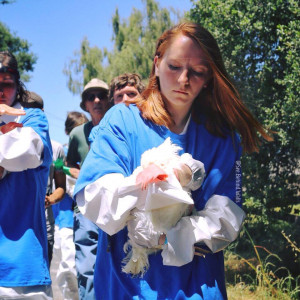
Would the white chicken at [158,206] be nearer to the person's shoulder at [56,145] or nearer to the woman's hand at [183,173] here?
the woman's hand at [183,173]

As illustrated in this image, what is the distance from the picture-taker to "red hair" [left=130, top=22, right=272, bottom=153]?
257 cm

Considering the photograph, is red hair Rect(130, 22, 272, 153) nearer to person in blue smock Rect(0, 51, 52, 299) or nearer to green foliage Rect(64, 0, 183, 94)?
person in blue smock Rect(0, 51, 52, 299)

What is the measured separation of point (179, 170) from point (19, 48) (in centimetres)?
2530

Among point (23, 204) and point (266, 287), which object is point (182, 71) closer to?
point (23, 204)

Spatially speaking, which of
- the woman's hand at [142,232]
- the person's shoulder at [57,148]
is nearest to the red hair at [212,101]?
the woman's hand at [142,232]

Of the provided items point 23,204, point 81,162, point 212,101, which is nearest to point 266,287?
point 81,162

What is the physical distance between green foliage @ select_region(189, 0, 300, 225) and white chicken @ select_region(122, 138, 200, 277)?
14.8 feet

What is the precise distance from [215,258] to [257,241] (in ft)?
17.9

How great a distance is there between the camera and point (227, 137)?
265 centimetres

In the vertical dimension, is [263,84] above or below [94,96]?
above

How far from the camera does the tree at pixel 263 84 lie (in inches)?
268

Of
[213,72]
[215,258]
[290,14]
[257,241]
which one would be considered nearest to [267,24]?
[290,14]

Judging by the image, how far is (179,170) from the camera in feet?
7.25

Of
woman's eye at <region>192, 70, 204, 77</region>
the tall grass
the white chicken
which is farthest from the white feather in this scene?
the tall grass
